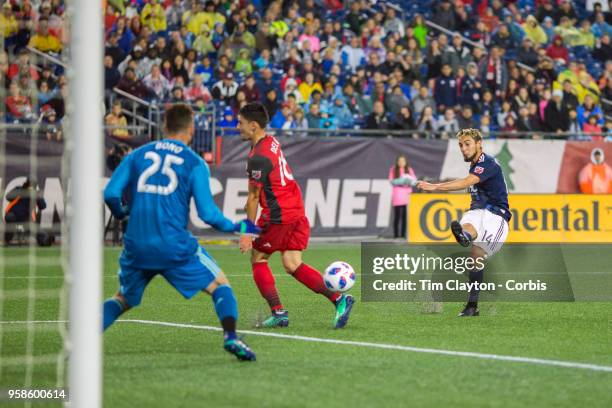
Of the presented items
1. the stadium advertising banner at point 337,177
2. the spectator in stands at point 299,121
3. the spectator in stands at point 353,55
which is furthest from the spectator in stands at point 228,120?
the spectator in stands at point 353,55

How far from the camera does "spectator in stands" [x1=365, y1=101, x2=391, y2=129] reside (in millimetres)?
25938

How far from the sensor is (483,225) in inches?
477

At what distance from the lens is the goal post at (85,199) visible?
226 inches

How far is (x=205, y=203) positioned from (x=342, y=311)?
2.90 m

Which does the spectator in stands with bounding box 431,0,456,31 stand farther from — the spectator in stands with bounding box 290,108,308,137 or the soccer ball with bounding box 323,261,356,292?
the soccer ball with bounding box 323,261,356,292

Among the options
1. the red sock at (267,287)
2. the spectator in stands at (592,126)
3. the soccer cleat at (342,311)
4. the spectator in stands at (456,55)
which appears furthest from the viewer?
the spectator in stands at (592,126)

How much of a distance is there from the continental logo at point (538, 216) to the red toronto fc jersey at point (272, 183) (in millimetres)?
10523

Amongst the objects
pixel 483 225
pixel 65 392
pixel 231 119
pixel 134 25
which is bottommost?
pixel 65 392

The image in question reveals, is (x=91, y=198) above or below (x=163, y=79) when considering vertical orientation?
below

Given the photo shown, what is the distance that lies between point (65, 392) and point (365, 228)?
18434 millimetres

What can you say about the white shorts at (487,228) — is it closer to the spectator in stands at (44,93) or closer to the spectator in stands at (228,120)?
the spectator in stands at (44,93)

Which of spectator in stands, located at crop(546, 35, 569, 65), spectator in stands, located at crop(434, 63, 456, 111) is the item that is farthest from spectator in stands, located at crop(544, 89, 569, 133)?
spectator in stands, located at crop(546, 35, 569, 65)

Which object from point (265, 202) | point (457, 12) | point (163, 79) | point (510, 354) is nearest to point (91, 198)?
point (510, 354)

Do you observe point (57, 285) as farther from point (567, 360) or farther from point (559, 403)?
point (559, 403)
